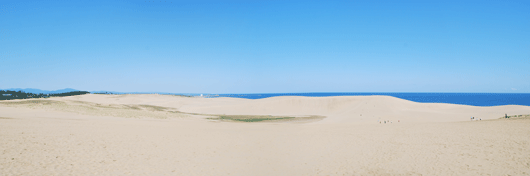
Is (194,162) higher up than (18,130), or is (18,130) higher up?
(18,130)

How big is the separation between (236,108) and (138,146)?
35.1 m

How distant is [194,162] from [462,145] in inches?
509

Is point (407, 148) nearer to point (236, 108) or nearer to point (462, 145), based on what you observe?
point (462, 145)

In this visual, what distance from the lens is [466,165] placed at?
31.6 ft

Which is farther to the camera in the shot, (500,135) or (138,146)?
(500,135)

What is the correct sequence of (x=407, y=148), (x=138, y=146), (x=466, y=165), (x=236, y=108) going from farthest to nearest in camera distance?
(x=236, y=108) < (x=407, y=148) < (x=138, y=146) < (x=466, y=165)

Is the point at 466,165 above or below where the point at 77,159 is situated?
below

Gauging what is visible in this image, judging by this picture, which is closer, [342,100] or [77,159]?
[77,159]

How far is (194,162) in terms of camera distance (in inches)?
394

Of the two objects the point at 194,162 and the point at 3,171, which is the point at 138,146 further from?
the point at 3,171

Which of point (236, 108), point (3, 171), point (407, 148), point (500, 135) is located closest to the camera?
point (3, 171)

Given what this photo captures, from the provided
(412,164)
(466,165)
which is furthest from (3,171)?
(466,165)

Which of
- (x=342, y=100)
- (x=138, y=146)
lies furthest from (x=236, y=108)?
(x=138, y=146)

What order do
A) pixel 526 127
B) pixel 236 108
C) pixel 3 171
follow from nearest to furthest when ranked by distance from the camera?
pixel 3 171 → pixel 526 127 → pixel 236 108
